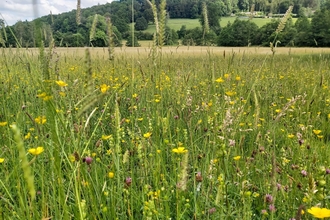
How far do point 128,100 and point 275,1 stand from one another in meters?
1.79

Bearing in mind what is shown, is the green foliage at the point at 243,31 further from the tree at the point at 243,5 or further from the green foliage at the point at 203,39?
the green foliage at the point at 203,39

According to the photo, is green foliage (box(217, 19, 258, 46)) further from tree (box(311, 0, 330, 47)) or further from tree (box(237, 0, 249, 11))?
tree (box(311, 0, 330, 47))

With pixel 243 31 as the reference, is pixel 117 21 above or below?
below

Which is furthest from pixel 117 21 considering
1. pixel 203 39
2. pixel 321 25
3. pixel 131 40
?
pixel 321 25

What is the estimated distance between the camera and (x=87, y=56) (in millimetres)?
845

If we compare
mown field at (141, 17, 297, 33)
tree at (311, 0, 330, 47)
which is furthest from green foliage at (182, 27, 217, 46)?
tree at (311, 0, 330, 47)

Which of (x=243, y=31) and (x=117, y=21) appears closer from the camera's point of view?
(x=117, y=21)

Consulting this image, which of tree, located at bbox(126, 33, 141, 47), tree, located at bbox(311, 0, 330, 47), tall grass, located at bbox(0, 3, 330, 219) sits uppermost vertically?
tree, located at bbox(311, 0, 330, 47)

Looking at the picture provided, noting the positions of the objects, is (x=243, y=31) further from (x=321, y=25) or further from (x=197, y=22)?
(x=321, y=25)

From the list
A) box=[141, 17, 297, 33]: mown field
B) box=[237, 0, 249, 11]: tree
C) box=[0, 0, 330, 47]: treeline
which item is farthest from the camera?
box=[141, 17, 297, 33]: mown field

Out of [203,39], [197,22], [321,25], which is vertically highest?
[321,25]

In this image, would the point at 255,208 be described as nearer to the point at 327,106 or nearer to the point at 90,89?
the point at 90,89

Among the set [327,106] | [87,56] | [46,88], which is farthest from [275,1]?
[46,88]

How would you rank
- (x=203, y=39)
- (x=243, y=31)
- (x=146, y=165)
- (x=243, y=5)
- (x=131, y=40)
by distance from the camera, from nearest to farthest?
(x=146, y=165), (x=203, y=39), (x=243, y=5), (x=131, y=40), (x=243, y=31)
